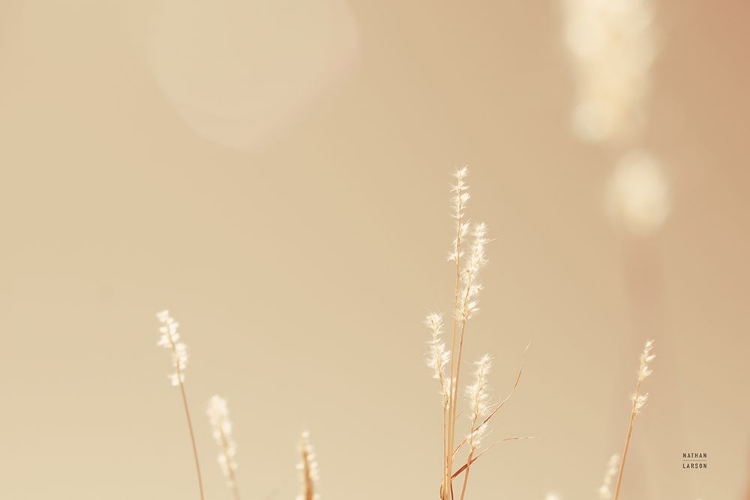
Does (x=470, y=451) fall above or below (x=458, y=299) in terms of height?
below

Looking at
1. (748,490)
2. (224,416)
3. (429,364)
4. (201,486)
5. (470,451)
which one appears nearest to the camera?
(748,490)

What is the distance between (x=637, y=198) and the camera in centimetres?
116

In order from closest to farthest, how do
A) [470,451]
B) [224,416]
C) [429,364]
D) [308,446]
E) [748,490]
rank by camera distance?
[748,490]
[308,446]
[224,416]
[470,451]
[429,364]

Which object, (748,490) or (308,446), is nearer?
(748,490)

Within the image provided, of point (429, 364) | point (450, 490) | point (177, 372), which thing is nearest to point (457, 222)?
point (429, 364)

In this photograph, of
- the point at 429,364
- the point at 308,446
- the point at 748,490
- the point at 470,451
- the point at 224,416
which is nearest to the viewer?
the point at 748,490

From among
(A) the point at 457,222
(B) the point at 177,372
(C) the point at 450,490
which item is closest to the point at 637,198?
(A) the point at 457,222

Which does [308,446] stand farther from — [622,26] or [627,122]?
[622,26]

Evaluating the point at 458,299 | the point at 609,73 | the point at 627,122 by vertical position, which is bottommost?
the point at 458,299

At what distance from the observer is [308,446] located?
1.07 m

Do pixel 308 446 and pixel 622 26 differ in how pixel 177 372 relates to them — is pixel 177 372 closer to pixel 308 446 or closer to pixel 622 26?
pixel 308 446

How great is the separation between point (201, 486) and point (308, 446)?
502 millimetres

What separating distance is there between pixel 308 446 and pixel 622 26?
3.72ft

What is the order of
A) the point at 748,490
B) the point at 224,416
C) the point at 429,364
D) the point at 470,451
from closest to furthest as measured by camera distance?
the point at 748,490 → the point at 224,416 → the point at 470,451 → the point at 429,364
